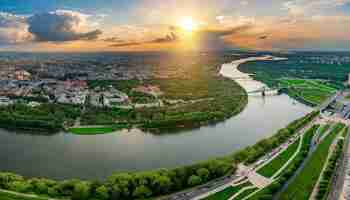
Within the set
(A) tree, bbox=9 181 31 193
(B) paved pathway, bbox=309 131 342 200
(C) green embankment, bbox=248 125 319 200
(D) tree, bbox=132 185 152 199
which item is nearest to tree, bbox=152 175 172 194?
(D) tree, bbox=132 185 152 199

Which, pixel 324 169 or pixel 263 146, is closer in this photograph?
pixel 324 169

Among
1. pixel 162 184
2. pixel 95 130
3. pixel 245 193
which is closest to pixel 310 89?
pixel 95 130

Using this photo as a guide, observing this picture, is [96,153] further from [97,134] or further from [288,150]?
[288,150]

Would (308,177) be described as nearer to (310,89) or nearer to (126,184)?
(126,184)

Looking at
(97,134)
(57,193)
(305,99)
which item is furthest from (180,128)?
(305,99)

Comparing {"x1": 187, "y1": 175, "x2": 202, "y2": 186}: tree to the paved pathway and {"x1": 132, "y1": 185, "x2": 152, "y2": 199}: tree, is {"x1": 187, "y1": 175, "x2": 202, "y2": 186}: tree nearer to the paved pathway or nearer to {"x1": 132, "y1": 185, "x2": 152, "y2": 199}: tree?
{"x1": 132, "y1": 185, "x2": 152, "y2": 199}: tree

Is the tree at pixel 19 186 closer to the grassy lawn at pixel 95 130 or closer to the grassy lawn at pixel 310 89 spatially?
the grassy lawn at pixel 95 130
